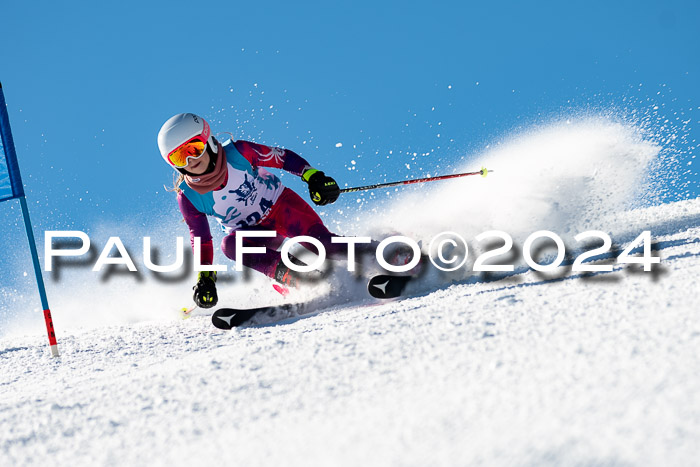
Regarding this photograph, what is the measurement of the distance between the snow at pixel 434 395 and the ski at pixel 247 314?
133cm

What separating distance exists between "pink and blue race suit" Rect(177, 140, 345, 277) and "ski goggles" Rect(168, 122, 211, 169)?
28cm

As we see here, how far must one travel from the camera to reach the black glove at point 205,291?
13.1ft

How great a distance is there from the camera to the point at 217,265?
4.15 m

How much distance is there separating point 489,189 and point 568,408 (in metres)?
4.89

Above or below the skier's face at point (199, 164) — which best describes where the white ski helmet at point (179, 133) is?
above

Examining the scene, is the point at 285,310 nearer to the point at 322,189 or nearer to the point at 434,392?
the point at 322,189

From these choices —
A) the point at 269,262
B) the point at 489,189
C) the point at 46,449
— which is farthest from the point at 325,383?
the point at 489,189

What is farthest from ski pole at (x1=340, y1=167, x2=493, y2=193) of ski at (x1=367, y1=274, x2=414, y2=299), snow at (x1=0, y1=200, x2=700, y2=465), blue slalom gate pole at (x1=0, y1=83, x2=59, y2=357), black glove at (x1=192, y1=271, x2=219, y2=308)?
blue slalom gate pole at (x1=0, y1=83, x2=59, y2=357)

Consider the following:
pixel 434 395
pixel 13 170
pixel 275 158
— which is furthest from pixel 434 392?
pixel 13 170

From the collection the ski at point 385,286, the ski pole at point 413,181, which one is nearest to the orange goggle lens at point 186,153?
the ski pole at point 413,181

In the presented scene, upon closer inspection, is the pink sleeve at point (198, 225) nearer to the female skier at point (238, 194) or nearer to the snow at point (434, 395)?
the female skier at point (238, 194)

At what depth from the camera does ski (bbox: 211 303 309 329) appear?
4.00 metres

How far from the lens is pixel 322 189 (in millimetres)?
4055

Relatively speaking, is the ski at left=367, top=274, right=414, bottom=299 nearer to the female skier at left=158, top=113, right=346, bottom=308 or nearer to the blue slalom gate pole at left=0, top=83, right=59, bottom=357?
the female skier at left=158, top=113, right=346, bottom=308
